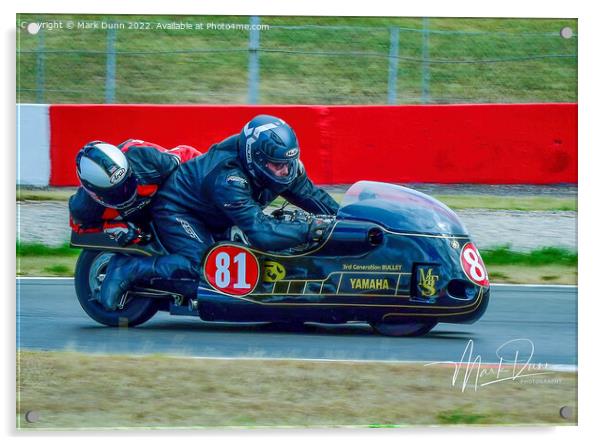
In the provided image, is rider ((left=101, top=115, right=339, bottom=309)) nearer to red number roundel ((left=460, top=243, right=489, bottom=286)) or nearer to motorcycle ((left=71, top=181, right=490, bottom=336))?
motorcycle ((left=71, top=181, right=490, bottom=336))

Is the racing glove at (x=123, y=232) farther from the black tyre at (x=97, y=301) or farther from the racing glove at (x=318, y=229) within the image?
the racing glove at (x=318, y=229)

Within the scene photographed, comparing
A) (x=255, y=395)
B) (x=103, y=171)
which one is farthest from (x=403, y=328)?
(x=103, y=171)

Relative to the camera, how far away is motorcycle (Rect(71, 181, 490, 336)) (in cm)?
1207

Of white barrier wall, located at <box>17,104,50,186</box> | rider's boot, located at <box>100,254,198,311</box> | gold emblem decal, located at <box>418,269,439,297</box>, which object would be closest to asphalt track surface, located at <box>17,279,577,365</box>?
rider's boot, located at <box>100,254,198,311</box>

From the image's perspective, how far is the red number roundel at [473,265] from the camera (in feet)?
39.7

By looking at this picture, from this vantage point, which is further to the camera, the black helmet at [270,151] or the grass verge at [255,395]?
the black helmet at [270,151]

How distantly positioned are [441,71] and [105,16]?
2382mm

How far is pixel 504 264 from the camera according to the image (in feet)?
40.8

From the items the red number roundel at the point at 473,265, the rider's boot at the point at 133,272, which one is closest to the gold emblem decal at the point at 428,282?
the red number roundel at the point at 473,265

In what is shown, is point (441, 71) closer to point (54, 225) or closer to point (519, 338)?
point (519, 338)

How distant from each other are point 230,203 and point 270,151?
46cm

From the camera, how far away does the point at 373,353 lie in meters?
12.2

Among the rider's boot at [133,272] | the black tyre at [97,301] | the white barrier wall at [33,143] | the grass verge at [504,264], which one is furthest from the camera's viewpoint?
the black tyre at [97,301]

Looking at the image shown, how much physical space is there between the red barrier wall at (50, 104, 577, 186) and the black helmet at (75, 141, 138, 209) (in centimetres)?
7
